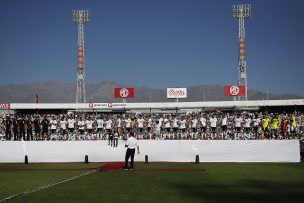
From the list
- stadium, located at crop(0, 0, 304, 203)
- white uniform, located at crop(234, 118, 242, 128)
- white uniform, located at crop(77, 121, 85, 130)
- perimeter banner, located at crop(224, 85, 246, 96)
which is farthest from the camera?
perimeter banner, located at crop(224, 85, 246, 96)

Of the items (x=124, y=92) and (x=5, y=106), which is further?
(x=5, y=106)

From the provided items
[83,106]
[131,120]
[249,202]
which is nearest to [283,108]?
[83,106]

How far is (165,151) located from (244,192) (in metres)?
15.5

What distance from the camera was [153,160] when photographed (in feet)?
94.2

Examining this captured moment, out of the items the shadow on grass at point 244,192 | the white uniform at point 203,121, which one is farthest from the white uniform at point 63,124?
A: the shadow on grass at point 244,192

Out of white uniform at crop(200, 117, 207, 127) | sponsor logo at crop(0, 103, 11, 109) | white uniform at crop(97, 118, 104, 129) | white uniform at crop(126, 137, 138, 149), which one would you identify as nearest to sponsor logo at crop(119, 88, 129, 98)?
sponsor logo at crop(0, 103, 11, 109)

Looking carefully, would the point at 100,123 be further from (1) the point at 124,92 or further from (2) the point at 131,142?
(1) the point at 124,92

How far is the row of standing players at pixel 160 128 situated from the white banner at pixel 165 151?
4725 millimetres

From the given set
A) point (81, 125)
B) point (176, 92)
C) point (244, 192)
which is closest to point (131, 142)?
point (244, 192)

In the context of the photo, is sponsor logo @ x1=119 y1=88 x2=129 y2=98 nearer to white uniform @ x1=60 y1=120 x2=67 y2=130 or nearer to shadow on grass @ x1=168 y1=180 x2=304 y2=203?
white uniform @ x1=60 y1=120 x2=67 y2=130

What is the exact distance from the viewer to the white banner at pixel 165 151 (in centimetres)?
2798

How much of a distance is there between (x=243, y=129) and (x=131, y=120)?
9066 millimetres

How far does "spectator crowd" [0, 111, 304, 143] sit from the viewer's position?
3447 cm

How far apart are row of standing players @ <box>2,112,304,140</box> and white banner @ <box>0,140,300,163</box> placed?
473 cm
